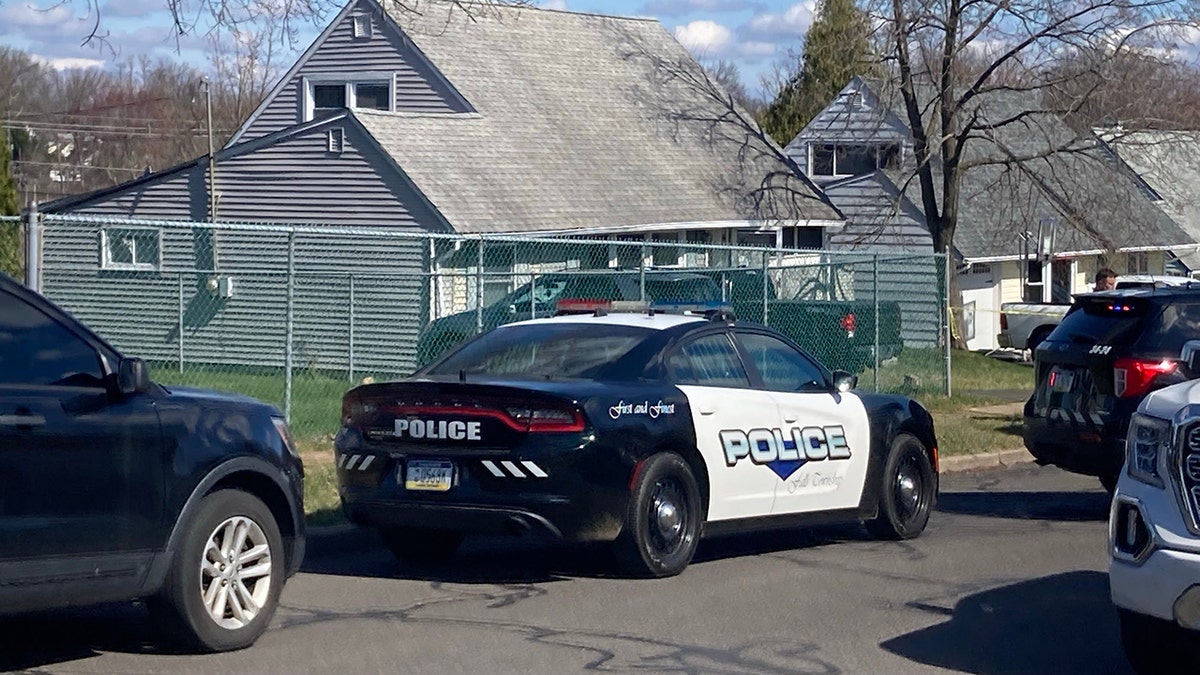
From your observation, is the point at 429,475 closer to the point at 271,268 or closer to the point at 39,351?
the point at 39,351

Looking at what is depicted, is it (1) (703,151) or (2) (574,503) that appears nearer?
(2) (574,503)

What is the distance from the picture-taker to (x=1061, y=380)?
12102 mm

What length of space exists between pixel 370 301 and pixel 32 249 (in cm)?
1199

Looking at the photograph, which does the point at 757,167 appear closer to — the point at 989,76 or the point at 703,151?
the point at 703,151

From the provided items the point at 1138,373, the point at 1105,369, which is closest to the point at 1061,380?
the point at 1105,369

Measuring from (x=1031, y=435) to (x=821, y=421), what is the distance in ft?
9.48

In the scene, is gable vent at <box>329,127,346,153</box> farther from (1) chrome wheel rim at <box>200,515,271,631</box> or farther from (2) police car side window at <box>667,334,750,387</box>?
(1) chrome wheel rim at <box>200,515,271,631</box>

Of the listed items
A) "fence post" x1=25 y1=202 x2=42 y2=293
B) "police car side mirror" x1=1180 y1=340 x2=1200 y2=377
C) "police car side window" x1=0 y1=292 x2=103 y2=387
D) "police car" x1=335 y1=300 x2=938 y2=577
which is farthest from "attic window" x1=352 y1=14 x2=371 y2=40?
"police car side mirror" x1=1180 y1=340 x2=1200 y2=377

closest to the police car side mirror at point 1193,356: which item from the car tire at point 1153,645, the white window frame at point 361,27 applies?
the car tire at point 1153,645

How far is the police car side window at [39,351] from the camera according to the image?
253 inches

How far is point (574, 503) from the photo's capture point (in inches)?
338

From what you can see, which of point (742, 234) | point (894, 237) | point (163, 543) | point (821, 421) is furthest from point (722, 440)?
point (894, 237)

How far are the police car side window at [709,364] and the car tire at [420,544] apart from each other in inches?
64.9

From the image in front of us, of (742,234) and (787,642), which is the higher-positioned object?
(742,234)
